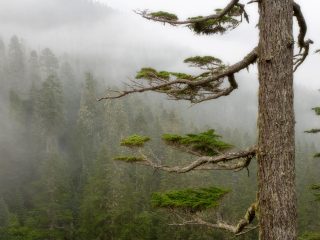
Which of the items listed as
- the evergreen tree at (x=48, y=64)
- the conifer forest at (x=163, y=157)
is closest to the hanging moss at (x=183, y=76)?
the conifer forest at (x=163, y=157)

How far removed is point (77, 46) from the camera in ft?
641

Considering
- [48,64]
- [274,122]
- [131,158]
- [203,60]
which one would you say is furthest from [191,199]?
Result: [48,64]

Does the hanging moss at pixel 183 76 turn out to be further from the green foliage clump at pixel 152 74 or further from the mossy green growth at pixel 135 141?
the mossy green growth at pixel 135 141

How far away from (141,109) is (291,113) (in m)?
88.3

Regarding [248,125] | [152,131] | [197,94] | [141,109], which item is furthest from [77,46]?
[197,94]

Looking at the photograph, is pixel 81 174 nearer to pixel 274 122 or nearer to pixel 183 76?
pixel 183 76

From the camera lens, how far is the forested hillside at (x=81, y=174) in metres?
40.0

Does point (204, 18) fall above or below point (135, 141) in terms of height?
above

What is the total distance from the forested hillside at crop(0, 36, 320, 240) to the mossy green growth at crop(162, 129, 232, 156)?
819 mm

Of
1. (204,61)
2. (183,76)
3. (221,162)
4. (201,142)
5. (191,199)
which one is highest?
(204,61)

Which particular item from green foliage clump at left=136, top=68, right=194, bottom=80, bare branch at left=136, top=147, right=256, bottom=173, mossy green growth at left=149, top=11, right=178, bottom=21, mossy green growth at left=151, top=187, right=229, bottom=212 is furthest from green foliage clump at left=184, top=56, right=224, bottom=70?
mossy green growth at left=151, top=187, right=229, bottom=212

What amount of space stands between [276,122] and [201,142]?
1119mm

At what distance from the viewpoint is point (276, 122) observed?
4355 millimetres

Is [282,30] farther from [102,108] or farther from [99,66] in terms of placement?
[99,66]
